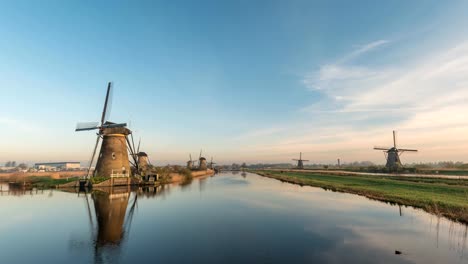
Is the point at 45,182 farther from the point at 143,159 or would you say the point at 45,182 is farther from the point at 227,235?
the point at 227,235

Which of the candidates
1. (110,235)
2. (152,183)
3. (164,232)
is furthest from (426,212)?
(152,183)

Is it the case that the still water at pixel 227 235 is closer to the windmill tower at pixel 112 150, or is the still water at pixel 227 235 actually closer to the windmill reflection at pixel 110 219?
the windmill reflection at pixel 110 219

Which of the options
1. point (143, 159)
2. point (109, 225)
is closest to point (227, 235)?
point (109, 225)

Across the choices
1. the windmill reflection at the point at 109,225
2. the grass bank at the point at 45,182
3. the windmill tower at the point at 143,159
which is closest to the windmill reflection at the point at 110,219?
the windmill reflection at the point at 109,225

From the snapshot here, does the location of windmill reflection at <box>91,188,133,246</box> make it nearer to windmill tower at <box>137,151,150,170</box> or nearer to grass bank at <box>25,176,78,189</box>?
grass bank at <box>25,176,78,189</box>

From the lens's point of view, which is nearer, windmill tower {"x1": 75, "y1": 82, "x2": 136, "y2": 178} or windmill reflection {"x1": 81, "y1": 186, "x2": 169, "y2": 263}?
windmill reflection {"x1": 81, "y1": 186, "x2": 169, "y2": 263}

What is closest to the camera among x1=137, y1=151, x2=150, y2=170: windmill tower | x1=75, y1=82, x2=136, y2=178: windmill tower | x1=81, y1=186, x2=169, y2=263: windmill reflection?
x1=81, y1=186, x2=169, y2=263: windmill reflection

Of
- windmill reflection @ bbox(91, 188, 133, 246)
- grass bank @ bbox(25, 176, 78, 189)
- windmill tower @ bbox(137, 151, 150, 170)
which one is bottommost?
windmill reflection @ bbox(91, 188, 133, 246)

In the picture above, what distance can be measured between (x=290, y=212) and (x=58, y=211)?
21.5m

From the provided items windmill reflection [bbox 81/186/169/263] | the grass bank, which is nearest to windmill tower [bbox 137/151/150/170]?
the grass bank

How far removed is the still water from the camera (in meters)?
12.7

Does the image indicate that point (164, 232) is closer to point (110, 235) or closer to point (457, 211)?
point (110, 235)

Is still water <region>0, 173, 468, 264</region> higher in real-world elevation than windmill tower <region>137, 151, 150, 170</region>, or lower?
lower

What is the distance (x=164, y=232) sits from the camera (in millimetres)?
17391
